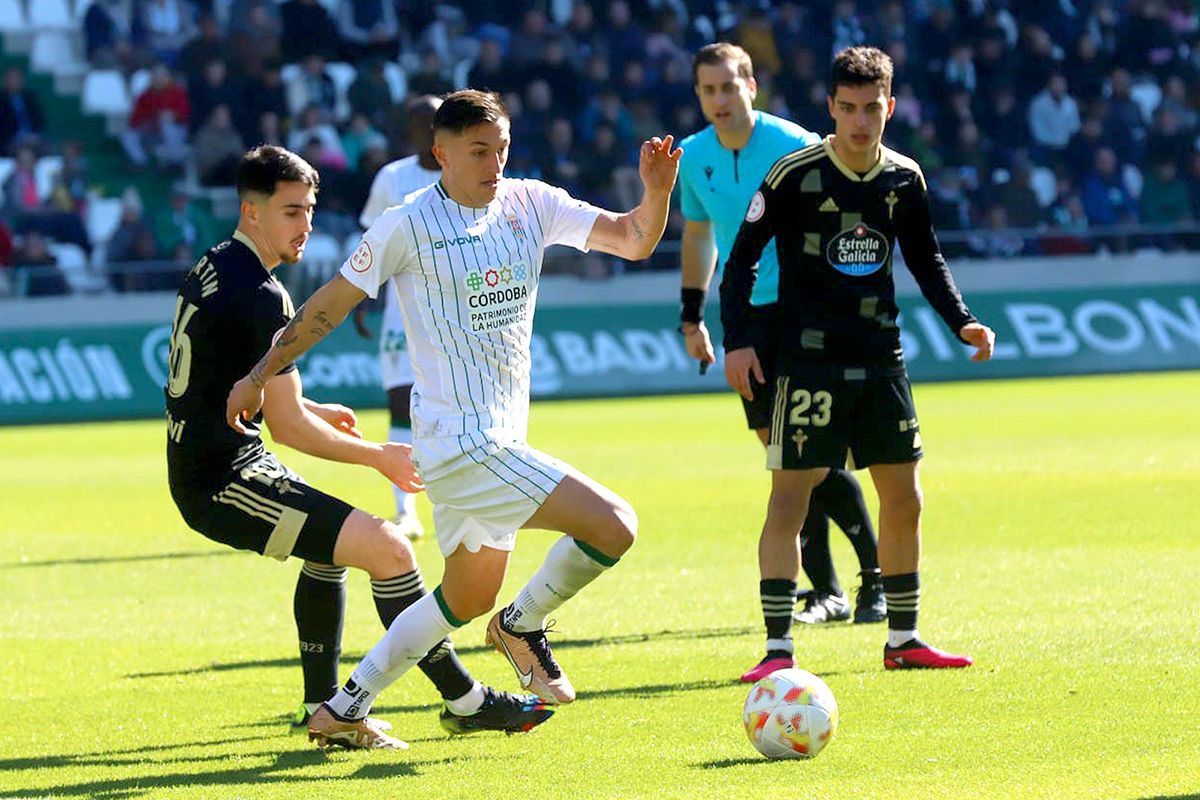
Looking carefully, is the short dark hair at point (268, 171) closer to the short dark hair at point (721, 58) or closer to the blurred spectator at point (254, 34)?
the short dark hair at point (721, 58)

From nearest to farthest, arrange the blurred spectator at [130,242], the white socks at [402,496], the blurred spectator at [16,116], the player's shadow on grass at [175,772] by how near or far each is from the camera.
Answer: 1. the player's shadow on grass at [175,772]
2. the white socks at [402,496]
3. the blurred spectator at [130,242]
4. the blurred spectator at [16,116]

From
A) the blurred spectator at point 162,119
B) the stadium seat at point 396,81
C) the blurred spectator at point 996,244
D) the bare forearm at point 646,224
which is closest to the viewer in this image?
the bare forearm at point 646,224

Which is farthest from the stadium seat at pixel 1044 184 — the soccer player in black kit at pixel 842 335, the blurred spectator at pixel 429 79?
the soccer player in black kit at pixel 842 335

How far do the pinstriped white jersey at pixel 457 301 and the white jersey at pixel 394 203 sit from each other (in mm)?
4767

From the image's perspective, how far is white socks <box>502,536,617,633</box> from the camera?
6.05 meters

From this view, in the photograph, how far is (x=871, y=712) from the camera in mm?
6102

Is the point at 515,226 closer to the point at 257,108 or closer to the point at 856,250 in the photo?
the point at 856,250

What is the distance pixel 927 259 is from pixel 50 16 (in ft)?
81.9

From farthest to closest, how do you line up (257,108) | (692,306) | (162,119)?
(162,119)
(257,108)
(692,306)

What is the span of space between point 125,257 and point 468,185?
19.1 m

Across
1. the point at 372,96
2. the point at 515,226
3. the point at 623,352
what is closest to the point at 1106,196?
the point at 623,352

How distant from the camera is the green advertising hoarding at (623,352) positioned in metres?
22.3

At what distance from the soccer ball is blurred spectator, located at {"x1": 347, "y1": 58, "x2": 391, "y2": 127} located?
22029 millimetres

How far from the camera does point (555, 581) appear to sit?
6.14 m
